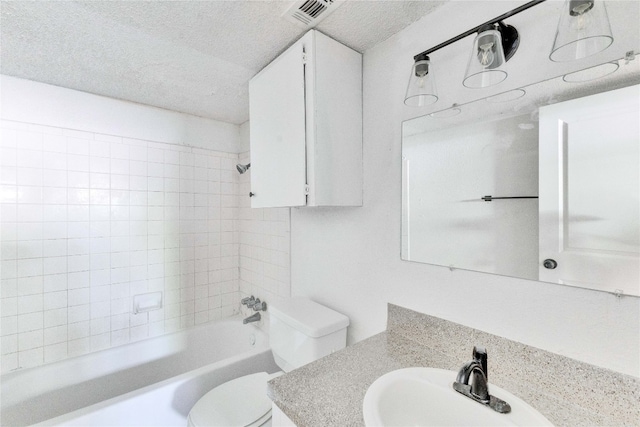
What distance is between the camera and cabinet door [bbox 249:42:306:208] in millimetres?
1168

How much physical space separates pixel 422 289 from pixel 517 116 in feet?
2.23

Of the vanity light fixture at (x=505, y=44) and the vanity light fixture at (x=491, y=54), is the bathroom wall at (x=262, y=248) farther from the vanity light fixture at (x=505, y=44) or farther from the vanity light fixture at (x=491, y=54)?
the vanity light fixture at (x=491, y=54)

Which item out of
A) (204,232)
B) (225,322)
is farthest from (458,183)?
(225,322)

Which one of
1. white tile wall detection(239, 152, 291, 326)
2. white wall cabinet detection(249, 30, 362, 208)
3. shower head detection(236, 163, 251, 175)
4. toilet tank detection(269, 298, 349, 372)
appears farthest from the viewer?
shower head detection(236, 163, 251, 175)

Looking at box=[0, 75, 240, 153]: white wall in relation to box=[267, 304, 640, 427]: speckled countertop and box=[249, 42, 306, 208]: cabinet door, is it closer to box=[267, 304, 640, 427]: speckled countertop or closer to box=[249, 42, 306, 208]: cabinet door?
box=[249, 42, 306, 208]: cabinet door

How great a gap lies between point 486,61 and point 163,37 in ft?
4.22

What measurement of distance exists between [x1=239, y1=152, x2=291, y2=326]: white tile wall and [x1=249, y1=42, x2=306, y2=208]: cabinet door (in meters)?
0.46

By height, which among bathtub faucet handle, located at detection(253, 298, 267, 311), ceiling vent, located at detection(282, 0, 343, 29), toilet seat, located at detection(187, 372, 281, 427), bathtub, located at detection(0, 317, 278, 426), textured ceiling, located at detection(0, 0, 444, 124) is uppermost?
textured ceiling, located at detection(0, 0, 444, 124)

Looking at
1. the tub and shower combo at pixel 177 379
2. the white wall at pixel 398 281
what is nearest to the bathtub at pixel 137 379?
the tub and shower combo at pixel 177 379

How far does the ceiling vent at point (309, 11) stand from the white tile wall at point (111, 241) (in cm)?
115

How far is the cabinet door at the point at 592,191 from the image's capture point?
652 millimetres

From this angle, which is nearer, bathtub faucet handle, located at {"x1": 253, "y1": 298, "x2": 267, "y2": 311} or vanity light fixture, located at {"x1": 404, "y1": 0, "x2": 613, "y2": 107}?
vanity light fixture, located at {"x1": 404, "y1": 0, "x2": 613, "y2": 107}

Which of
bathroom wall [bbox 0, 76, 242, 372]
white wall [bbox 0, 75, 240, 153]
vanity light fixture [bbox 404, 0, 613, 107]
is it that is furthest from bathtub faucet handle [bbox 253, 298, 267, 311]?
vanity light fixture [bbox 404, 0, 613, 107]

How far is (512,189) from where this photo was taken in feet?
2.80
